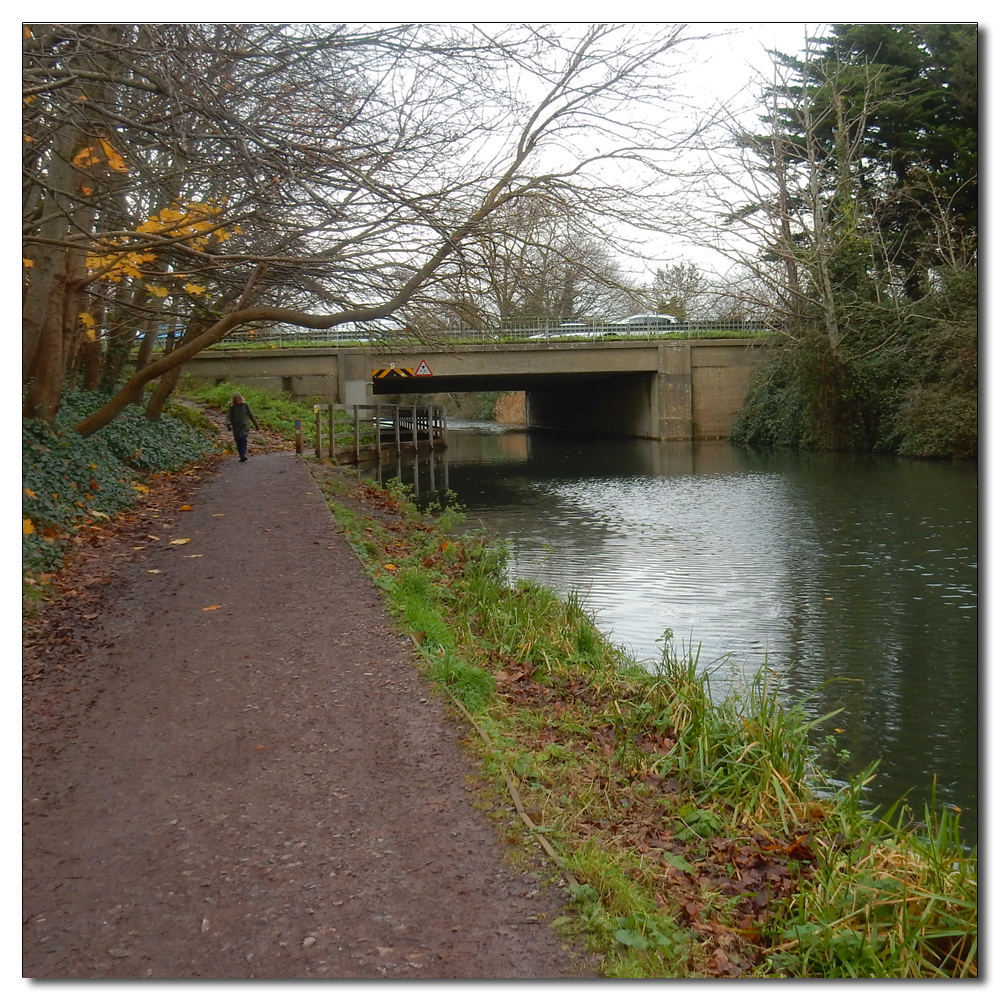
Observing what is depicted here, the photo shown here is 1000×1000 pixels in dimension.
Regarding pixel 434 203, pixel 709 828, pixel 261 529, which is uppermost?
pixel 434 203

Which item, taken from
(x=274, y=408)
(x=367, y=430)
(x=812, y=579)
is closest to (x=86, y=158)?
(x=812, y=579)

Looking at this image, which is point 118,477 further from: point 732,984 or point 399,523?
point 732,984

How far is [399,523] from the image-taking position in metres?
13.7

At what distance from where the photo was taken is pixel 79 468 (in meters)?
11.4

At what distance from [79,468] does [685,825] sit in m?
9.38

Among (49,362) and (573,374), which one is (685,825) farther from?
(573,374)

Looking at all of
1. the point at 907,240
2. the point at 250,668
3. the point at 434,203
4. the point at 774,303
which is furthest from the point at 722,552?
the point at 774,303

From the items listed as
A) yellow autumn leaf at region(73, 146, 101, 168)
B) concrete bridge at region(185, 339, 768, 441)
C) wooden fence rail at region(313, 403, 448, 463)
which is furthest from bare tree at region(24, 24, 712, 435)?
concrete bridge at region(185, 339, 768, 441)

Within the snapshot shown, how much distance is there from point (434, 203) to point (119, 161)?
92.4 inches

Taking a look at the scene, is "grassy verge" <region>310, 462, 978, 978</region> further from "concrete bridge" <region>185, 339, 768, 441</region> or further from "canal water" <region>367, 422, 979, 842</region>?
"concrete bridge" <region>185, 339, 768, 441</region>

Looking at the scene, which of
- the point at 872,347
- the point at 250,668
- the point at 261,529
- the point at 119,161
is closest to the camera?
the point at 250,668

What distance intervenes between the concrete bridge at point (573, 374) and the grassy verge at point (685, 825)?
2123cm

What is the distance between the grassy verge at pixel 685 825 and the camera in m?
3.27

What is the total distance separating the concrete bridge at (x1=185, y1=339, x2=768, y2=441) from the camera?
30.0 meters
